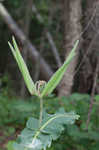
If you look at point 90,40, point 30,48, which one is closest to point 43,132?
point 90,40

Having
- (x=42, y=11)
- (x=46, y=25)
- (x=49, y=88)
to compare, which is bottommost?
(x=49, y=88)

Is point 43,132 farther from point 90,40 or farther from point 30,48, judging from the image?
point 30,48

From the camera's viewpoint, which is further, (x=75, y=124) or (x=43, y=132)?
(x=75, y=124)

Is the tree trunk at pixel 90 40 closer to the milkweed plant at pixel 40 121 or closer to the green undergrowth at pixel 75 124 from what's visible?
the green undergrowth at pixel 75 124

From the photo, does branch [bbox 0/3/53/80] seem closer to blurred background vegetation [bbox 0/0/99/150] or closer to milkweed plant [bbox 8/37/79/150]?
blurred background vegetation [bbox 0/0/99/150]

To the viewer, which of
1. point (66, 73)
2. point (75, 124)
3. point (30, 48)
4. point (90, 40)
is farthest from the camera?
point (30, 48)

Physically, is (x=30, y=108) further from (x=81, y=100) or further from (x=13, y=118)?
(x=13, y=118)

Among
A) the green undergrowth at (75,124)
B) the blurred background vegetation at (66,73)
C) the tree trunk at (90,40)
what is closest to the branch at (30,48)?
the blurred background vegetation at (66,73)

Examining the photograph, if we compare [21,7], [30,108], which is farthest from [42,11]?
[30,108]
